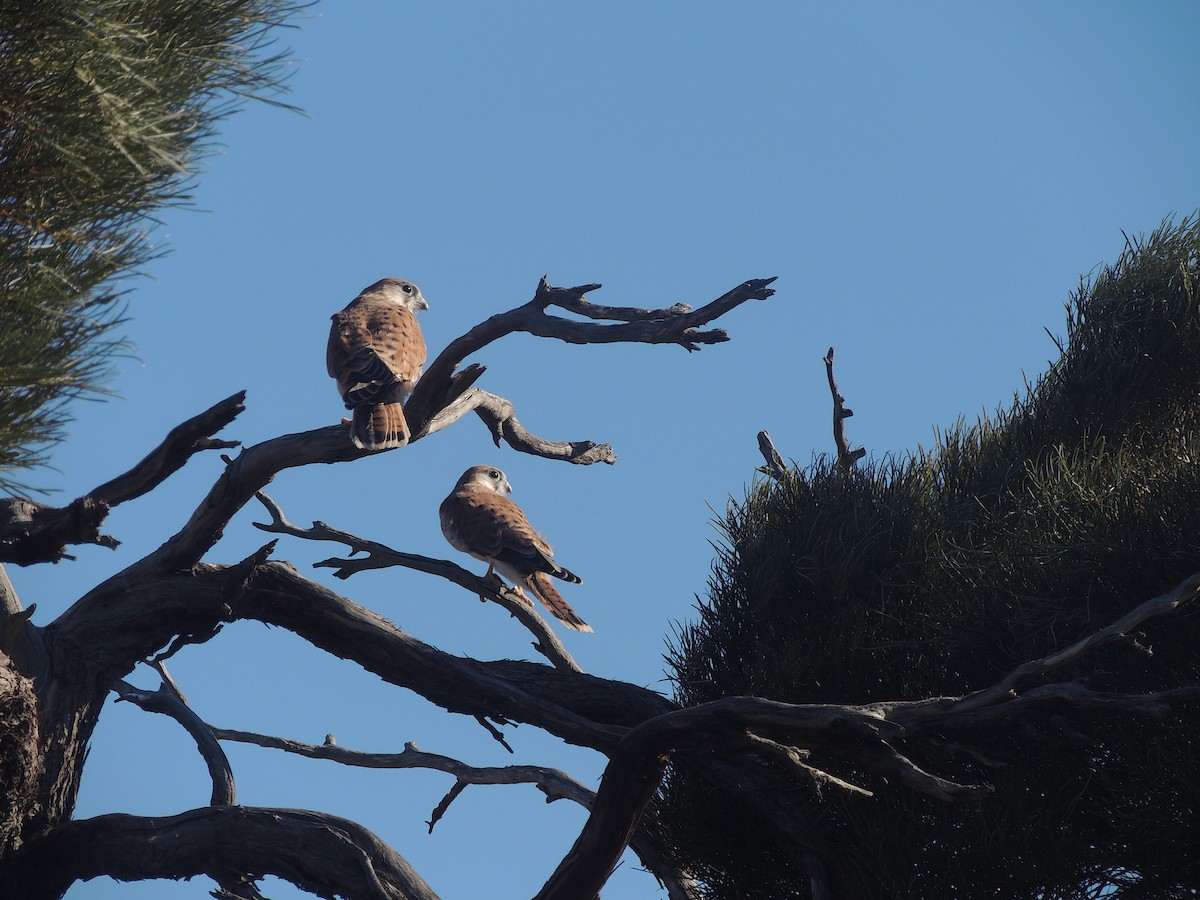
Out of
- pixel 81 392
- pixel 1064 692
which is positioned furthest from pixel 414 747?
pixel 1064 692

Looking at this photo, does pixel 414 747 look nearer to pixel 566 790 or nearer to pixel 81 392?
pixel 566 790

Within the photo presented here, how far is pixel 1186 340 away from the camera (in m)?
5.95

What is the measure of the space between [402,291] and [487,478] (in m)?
1.49

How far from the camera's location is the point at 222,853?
14.3 feet

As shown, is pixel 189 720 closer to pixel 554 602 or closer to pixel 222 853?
pixel 222 853

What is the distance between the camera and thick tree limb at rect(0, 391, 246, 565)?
4465 mm

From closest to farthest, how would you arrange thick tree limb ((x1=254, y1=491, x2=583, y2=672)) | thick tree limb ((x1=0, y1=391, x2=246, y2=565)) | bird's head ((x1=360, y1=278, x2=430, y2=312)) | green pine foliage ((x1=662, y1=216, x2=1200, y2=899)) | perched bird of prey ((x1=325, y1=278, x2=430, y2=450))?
green pine foliage ((x1=662, y1=216, x2=1200, y2=899)) < thick tree limb ((x1=0, y1=391, x2=246, y2=565)) < perched bird of prey ((x1=325, y1=278, x2=430, y2=450)) < thick tree limb ((x1=254, y1=491, x2=583, y2=672)) < bird's head ((x1=360, y1=278, x2=430, y2=312))

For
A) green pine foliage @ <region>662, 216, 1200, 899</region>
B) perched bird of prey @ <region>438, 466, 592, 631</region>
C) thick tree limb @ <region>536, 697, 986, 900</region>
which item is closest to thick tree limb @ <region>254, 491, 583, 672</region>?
perched bird of prey @ <region>438, 466, 592, 631</region>

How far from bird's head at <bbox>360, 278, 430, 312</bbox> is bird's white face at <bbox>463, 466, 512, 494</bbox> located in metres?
1.27

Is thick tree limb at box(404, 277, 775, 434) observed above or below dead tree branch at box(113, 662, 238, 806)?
above

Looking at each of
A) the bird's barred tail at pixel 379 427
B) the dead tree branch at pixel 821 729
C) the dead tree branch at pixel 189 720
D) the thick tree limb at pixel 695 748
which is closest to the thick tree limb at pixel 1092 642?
the dead tree branch at pixel 821 729

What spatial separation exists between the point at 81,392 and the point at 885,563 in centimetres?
342

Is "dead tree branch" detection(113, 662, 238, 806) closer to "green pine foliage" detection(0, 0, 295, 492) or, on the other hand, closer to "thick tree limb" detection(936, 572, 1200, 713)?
"green pine foliage" detection(0, 0, 295, 492)

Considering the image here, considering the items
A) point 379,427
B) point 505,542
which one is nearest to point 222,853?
point 379,427
